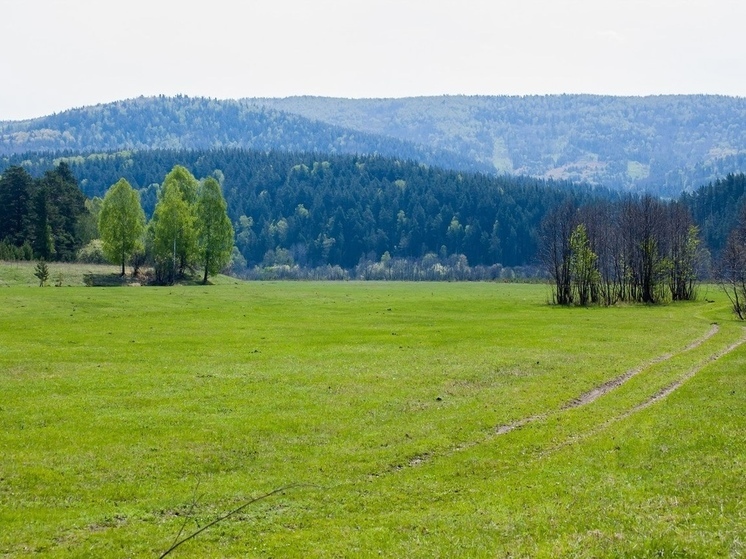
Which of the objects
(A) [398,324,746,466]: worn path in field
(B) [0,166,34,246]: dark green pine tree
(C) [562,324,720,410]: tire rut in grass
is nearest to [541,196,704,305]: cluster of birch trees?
(C) [562,324,720,410]: tire rut in grass

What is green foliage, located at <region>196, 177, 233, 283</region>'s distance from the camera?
13375 centimetres

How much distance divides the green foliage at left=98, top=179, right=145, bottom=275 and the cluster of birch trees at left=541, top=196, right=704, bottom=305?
7158cm

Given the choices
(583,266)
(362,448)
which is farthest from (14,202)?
(362,448)

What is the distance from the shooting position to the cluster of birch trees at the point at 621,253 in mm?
107938

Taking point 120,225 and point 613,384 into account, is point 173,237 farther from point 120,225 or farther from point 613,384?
point 613,384

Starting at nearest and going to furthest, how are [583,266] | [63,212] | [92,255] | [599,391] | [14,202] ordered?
[599,391], [583,266], [92,255], [14,202], [63,212]

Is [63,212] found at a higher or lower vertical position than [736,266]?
higher

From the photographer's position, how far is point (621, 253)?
123 m

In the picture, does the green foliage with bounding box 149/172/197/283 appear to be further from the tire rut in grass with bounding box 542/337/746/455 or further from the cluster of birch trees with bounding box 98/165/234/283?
the tire rut in grass with bounding box 542/337/746/455

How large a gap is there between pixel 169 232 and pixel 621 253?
264 ft

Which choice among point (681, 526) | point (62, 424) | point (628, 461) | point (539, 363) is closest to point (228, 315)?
point (539, 363)

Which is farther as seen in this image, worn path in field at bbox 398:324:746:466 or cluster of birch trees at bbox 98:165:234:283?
cluster of birch trees at bbox 98:165:234:283

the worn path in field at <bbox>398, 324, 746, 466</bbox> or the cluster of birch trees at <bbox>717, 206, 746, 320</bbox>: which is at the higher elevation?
the cluster of birch trees at <bbox>717, 206, 746, 320</bbox>

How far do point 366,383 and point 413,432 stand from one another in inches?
388
